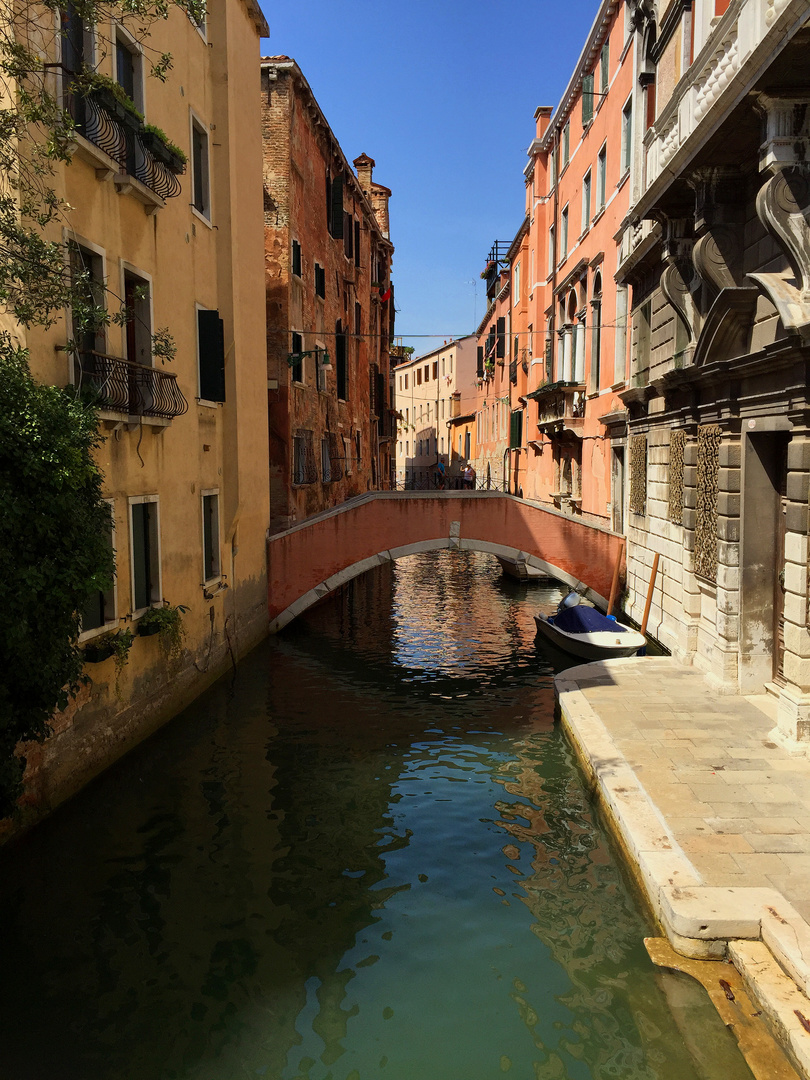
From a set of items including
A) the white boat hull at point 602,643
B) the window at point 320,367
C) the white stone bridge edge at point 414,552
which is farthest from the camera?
the window at point 320,367

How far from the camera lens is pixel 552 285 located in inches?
976

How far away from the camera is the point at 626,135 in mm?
16250

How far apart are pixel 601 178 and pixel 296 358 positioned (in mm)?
7854

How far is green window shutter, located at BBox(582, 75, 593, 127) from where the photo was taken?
63.6 ft

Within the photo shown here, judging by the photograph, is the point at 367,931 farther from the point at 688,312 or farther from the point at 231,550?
the point at 688,312

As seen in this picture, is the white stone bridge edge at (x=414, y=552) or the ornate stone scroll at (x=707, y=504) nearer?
the ornate stone scroll at (x=707, y=504)

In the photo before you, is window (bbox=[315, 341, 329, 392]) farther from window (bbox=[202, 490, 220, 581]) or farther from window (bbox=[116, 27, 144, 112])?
window (bbox=[116, 27, 144, 112])

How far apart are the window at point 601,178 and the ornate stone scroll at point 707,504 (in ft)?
30.9

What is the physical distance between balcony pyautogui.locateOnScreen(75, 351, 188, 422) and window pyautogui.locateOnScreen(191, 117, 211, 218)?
10.7 ft

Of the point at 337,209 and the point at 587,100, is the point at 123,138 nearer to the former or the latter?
the point at 587,100

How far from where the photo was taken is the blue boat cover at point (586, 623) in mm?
13648

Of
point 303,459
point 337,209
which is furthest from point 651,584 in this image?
point 337,209

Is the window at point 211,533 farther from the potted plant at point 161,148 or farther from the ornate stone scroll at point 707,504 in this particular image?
the ornate stone scroll at point 707,504

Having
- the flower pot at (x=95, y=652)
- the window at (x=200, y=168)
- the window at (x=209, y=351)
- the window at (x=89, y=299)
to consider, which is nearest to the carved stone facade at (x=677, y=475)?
the window at (x=209, y=351)
